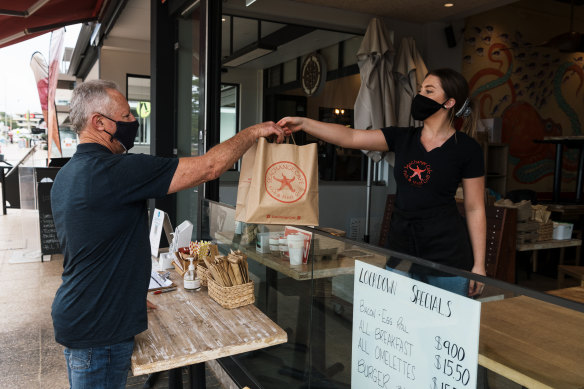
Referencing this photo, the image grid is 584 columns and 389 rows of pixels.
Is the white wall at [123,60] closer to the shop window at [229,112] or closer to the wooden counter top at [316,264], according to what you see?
the shop window at [229,112]

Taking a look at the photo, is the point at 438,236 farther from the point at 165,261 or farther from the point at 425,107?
the point at 165,261

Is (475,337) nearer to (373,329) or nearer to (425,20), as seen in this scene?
(373,329)

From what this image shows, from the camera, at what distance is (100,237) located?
153 centimetres

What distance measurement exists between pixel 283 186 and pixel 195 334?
2.20ft

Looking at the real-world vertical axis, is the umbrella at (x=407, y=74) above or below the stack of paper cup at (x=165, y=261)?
above

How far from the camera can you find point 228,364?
2809mm

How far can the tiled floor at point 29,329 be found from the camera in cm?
301

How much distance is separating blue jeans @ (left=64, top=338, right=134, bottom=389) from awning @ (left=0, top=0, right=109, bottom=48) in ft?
13.4

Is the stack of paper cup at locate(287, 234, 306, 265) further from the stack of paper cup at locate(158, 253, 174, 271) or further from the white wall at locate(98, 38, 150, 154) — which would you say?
the white wall at locate(98, 38, 150, 154)

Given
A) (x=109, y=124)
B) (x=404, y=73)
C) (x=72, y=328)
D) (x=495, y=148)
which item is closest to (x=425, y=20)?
(x=404, y=73)

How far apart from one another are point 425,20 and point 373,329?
4979mm

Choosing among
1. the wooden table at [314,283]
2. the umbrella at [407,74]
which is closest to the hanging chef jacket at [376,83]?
the umbrella at [407,74]

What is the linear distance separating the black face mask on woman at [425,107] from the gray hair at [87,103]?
1371 millimetres

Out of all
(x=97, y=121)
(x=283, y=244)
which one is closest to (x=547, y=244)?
(x=283, y=244)
